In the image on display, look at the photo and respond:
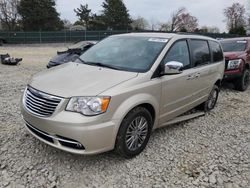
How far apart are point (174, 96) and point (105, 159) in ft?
4.91

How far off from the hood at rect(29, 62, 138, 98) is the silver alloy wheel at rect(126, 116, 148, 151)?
605 millimetres

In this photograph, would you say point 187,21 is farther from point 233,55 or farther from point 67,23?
point 233,55

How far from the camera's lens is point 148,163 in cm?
343

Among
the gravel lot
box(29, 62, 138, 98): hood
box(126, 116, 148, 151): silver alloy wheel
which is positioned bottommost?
the gravel lot

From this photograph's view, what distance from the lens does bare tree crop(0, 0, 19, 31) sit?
45.5 metres

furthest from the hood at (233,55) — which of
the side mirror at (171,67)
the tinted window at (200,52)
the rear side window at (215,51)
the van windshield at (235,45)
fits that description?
the side mirror at (171,67)

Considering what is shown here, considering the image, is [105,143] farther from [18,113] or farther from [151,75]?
[18,113]

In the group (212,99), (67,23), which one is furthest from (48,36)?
(212,99)

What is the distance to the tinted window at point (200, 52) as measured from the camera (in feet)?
15.1

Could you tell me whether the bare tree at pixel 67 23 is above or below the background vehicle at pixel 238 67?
above

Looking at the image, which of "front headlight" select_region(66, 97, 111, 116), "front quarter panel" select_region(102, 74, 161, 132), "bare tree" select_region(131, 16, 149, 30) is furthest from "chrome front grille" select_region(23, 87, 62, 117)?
"bare tree" select_region(131, 16, 149, 30)

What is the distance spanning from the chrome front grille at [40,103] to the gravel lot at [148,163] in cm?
71

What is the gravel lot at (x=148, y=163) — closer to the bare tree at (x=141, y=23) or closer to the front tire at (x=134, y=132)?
the front tire at (x=134, y=132)

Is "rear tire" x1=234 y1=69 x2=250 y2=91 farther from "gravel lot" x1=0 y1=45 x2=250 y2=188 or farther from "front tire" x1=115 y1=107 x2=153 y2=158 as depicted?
"front tire" x1=115 y1=107 x2=153 y2=158
